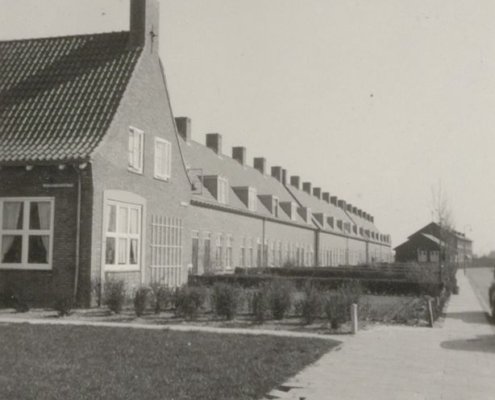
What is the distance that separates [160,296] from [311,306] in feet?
13.5

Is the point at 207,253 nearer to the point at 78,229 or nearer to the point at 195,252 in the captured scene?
the point at 195,252

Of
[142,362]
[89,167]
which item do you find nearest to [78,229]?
[89,167]

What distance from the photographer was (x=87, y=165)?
57.6 ft

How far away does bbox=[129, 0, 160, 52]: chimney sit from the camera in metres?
21.2

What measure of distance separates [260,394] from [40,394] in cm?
260

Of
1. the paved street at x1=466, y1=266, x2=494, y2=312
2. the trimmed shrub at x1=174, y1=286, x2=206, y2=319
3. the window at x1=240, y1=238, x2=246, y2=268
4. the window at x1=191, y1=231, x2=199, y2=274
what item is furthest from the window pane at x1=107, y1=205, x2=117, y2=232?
the window at x1=240, y1=238, x2=246, y2=268

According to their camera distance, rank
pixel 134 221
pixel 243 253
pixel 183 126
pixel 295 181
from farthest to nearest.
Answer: pixel 295 181 → pixel 243 253 → pixel 183 126 → pixel 134 221

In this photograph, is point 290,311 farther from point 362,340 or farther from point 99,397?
point 99,397

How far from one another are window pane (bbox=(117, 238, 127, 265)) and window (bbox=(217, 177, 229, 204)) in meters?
15.0

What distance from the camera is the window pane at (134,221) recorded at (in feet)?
66.0

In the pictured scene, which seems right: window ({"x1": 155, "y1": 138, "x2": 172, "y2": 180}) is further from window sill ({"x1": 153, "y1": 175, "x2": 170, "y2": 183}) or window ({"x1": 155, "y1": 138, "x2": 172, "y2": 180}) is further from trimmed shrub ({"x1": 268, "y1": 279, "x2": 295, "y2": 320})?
trimmed shrub ({"x1": 268, "y1": 279, "x2": 295, "y2": 320})

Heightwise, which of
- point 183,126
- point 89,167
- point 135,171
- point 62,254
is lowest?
point 62,254

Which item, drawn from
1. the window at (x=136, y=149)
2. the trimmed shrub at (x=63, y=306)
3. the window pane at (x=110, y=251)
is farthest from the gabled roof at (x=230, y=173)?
the trimmed shrub at (x=63, y=306)

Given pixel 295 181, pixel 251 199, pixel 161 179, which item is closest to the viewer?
pixel 161 179
